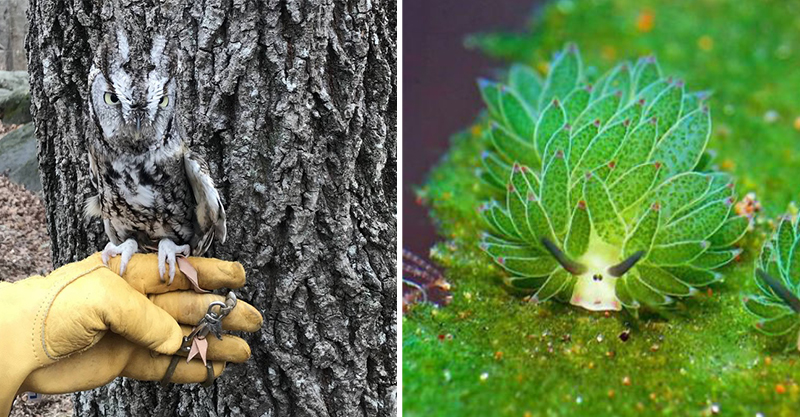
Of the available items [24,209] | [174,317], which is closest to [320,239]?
[174,317]

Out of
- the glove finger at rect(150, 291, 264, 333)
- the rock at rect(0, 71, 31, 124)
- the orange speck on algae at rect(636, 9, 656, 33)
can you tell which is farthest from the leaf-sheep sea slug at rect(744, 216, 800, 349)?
the rock at rect(0, 71, 31, 124)

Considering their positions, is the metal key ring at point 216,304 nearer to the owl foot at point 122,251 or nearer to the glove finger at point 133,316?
the glove finger at point 133,316

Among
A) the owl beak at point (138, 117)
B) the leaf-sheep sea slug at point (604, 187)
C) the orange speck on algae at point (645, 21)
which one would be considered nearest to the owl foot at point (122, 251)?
the owl beak at point (138, 117)

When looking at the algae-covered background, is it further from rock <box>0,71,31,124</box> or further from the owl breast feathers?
rock <box>0,71,31,124</box>

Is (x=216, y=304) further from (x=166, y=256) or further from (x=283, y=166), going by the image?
(x=283, y=166)

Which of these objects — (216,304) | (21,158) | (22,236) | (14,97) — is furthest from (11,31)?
(216,304)

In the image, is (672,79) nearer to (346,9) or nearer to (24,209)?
(346,9)

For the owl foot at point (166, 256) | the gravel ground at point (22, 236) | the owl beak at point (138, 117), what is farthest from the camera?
the gravel ground at point (22, 236)
